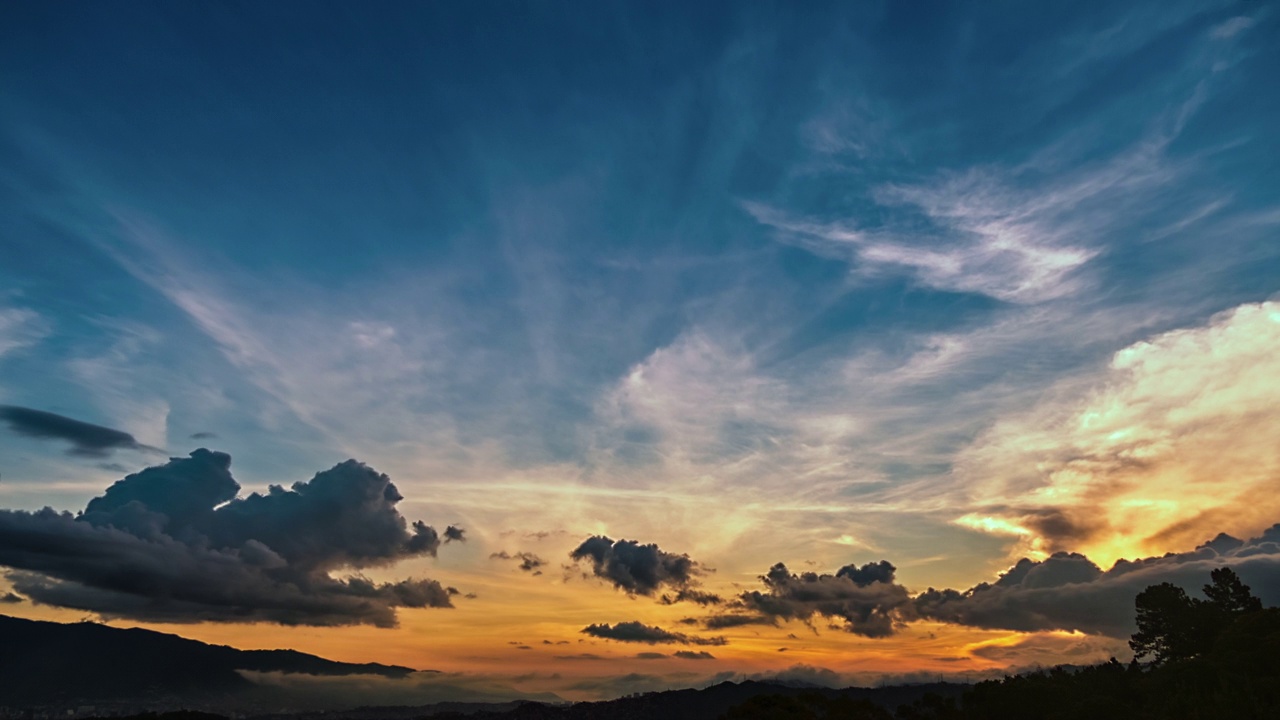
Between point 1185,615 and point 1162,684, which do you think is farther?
point 1185,615

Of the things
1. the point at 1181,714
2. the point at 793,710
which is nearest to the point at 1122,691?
the point at 1181,714

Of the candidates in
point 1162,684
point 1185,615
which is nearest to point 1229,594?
point 1185,615

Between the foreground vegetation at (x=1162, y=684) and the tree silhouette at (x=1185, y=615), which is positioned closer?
the foreground vegetation at (x=1162, y=684)

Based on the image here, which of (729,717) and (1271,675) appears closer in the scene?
(1271,675)

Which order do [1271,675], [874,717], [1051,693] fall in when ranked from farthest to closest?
[1051,693] → [874,717] → [1271,675]

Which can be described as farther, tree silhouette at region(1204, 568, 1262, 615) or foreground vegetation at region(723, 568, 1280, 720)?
tree silhouette at region(1204, 568, 1262, 615)

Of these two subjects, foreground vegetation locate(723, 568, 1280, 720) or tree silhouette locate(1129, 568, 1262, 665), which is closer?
foreground vegetation locate(723, 568, 1280, 720)

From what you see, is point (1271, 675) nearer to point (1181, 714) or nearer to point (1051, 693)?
point (1181, 714)

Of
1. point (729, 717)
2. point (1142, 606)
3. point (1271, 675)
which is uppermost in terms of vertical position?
point (1142, 606)

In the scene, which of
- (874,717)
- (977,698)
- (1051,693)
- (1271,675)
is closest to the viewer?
(1271,675)

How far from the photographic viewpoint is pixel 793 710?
11794 centimetres

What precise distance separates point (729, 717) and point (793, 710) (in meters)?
10.5

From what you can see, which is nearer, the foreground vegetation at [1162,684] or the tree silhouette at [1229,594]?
the foreground vegetation at [1162,684]

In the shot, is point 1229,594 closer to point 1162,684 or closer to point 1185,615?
point 1185,615
